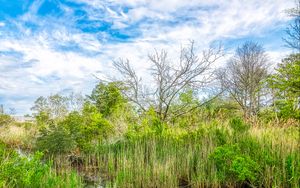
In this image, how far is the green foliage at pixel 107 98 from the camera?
13117mm

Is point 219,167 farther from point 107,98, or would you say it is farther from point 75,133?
point 107,98

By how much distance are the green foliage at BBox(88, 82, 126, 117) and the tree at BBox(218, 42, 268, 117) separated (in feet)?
42.3

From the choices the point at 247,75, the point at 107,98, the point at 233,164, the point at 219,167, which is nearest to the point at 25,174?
the point at 233,164

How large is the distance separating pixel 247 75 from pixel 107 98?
15.6 m

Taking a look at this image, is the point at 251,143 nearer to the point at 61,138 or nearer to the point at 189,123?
the point at 189,123

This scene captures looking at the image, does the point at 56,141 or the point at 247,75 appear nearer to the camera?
the point at 56,141

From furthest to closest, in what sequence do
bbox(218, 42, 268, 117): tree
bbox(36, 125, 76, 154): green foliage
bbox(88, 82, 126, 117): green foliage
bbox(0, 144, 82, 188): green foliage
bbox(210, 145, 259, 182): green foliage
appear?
bbox(218, 42, 268, 117): tree, bbox(88, 82, 126, 117): green foliage, bbox(36, 125, 76, 154): green foliage, bbox(210, 145, 259, 182): green foliage, bbox(0, 144, 82, 188): green foliage

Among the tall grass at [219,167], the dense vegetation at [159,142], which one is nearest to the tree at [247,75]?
the dense vegetation at [159,142]

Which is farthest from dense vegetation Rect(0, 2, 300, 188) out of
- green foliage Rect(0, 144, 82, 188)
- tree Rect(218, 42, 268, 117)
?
tree Rect(218, 42, 268, 117)

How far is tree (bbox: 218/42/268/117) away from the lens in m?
24.4

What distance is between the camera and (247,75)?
2539cm

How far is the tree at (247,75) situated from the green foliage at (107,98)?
12.9m

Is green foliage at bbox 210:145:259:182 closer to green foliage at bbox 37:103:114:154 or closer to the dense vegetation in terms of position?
the dense vegetation

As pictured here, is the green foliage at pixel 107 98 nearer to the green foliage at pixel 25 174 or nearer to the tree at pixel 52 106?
the tree at pixel 52 106
